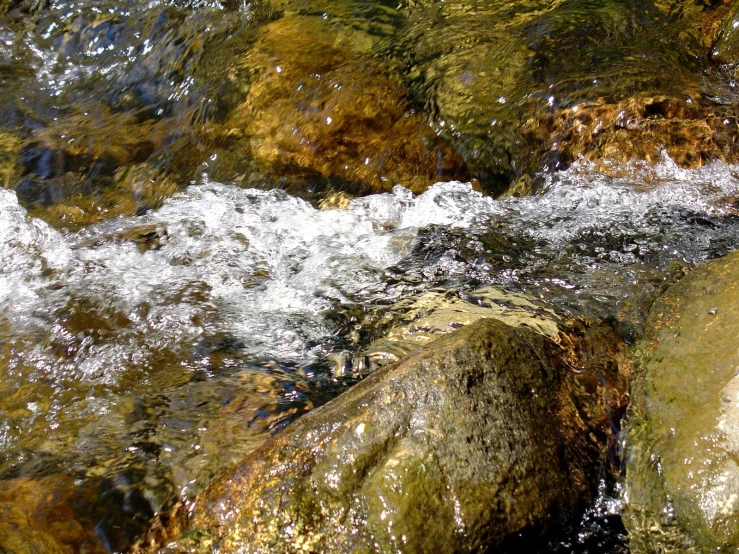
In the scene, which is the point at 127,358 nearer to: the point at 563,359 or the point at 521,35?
the point at 563,359

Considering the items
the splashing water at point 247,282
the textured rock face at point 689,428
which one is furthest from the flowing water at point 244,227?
the textured rock face at point 689,428

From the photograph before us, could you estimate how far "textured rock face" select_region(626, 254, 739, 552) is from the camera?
1.99m

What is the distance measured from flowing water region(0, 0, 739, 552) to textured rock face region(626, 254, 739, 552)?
0.15 m

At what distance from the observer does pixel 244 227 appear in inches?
169

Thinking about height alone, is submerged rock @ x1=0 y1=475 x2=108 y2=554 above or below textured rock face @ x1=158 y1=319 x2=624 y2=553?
below

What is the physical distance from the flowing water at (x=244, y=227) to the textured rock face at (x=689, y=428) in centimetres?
15

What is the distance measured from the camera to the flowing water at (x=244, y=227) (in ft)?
9.14

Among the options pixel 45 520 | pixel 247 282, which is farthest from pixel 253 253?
pixel 45 520

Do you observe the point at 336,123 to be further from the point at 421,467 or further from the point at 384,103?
the point at 421,467

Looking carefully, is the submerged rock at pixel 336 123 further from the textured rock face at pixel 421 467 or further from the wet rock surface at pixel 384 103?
the textured rock face at pixel 421 467

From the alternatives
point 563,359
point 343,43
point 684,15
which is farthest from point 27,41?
point 563,359

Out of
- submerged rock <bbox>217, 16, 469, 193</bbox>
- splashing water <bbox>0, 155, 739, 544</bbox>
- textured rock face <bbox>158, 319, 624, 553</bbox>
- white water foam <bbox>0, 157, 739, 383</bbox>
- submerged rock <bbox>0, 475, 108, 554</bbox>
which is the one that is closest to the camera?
textured rock face <bbox>158, 319, 624, 553</bbox>

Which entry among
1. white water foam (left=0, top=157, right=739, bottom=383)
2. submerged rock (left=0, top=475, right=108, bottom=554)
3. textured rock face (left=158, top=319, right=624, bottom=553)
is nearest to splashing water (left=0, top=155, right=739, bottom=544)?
white water foam (left=0, top=157, right=739, bottom=383)

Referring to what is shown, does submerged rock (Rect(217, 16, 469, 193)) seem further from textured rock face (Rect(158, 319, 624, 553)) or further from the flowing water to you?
textured rock face (Rect(158, 319, 624, 553))
